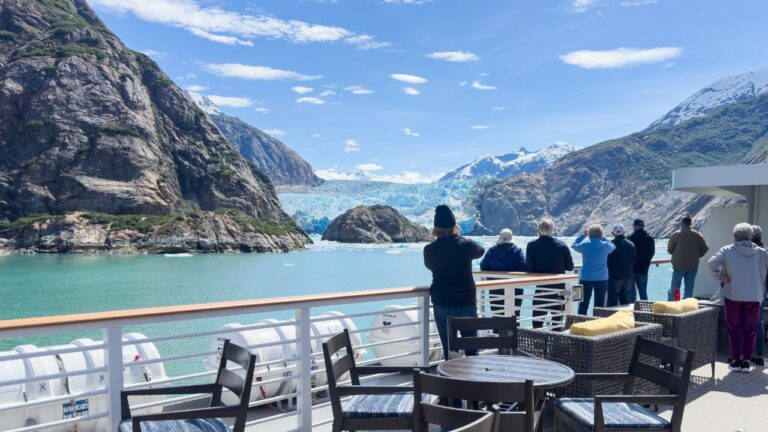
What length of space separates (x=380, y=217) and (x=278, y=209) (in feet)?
70.0

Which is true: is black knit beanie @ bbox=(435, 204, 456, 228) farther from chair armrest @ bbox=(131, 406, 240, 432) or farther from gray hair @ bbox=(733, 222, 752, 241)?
gray hair @ bbox=(733, 222, 752, 241)

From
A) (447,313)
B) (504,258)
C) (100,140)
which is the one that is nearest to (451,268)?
(447,313)

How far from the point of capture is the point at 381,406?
121 inches

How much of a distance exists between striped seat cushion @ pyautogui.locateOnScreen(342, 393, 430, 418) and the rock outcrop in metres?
104

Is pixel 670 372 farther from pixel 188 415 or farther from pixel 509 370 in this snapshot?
pixel 188 415

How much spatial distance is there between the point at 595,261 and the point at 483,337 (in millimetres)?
3256

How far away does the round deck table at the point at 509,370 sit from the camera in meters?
2.92

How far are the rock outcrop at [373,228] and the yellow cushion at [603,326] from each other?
102879 mm

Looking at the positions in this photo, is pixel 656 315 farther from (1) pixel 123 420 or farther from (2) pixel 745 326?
(1) pixel 123 420

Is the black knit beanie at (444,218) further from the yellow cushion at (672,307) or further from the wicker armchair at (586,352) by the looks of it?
the yellow cushion at (672,307)

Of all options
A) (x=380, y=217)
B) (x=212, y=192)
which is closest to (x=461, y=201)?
(x=380, y=217)

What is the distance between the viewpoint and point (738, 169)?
8.73 meters

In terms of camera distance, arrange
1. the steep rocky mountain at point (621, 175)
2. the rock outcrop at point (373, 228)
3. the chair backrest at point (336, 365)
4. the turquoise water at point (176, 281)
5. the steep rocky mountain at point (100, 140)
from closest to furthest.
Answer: the chair backrest at point (336, 365)
the turquoise water at point (176, 281)
the steep rocky mountain at point (100, 140)
the rock outcrop at point (373, 228)
the steep rocky mountain at point (621, 175)

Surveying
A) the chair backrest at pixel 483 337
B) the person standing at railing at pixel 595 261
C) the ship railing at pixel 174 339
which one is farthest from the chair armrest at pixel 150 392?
the person standing at railing at pixel 595 261
